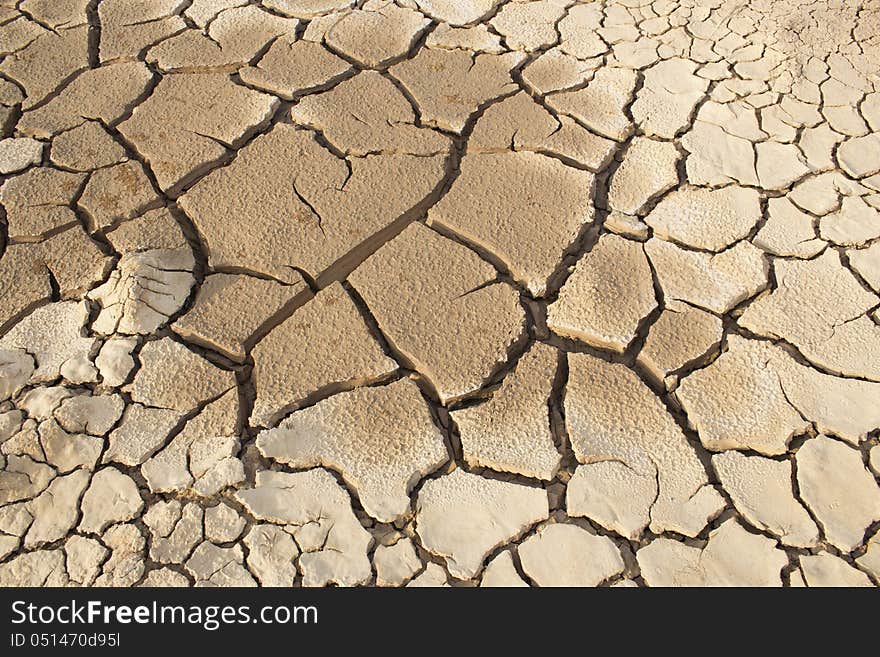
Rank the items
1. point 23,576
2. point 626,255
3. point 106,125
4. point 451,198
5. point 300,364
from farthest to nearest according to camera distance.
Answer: point 106,125 < point 451,198 < point 626,255 < point 300,364 < point 23,576

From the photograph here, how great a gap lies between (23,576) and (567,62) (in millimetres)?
2972

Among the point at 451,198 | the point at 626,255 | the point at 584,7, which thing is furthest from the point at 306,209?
the point at 584,7

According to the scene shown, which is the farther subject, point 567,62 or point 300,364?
point 567,62

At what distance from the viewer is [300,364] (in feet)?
7.81

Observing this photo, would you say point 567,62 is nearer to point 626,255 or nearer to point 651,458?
point 626,255

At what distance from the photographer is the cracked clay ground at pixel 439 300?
204 cm

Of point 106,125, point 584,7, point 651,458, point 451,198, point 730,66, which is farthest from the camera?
point 584,7

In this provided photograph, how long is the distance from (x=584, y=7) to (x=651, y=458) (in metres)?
2.60

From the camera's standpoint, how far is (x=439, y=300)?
253cm

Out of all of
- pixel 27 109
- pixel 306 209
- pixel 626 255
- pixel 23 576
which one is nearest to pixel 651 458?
pixel 626 255

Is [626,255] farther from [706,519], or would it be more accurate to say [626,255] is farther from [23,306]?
[23,306]

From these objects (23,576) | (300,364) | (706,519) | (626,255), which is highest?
(626,255)

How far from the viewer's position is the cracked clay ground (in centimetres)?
204

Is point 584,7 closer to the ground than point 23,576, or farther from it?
farther from it
